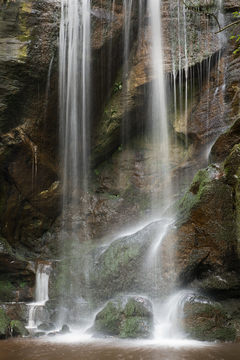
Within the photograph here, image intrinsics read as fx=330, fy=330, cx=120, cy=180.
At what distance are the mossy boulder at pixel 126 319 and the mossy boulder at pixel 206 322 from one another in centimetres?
87

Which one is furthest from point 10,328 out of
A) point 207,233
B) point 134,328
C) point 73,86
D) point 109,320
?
point 73,86

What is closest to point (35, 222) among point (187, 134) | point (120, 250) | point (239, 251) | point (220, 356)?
point (120, 250)

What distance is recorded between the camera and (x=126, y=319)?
718 cm

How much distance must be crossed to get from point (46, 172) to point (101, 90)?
3755mm

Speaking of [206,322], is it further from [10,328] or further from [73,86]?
[73,86]

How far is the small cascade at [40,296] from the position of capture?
29.0 feet

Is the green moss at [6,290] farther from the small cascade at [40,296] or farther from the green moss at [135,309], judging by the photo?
the green moss at [135,309]

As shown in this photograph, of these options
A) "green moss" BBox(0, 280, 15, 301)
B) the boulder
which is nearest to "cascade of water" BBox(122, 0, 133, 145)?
"green moss" BBox(0, 280, 15, 301)

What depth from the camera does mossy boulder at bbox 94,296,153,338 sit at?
22.6ft

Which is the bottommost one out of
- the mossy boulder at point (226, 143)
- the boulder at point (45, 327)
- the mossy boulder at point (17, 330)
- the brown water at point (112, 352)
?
the boulder at point (45, 327)

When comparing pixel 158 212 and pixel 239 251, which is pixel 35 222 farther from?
pixel 239 251

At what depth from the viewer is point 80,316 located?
29.7ft

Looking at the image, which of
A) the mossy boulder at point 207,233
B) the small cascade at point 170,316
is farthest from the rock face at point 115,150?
the small cascade at point 170,316

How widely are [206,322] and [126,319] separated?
5.63 feet
